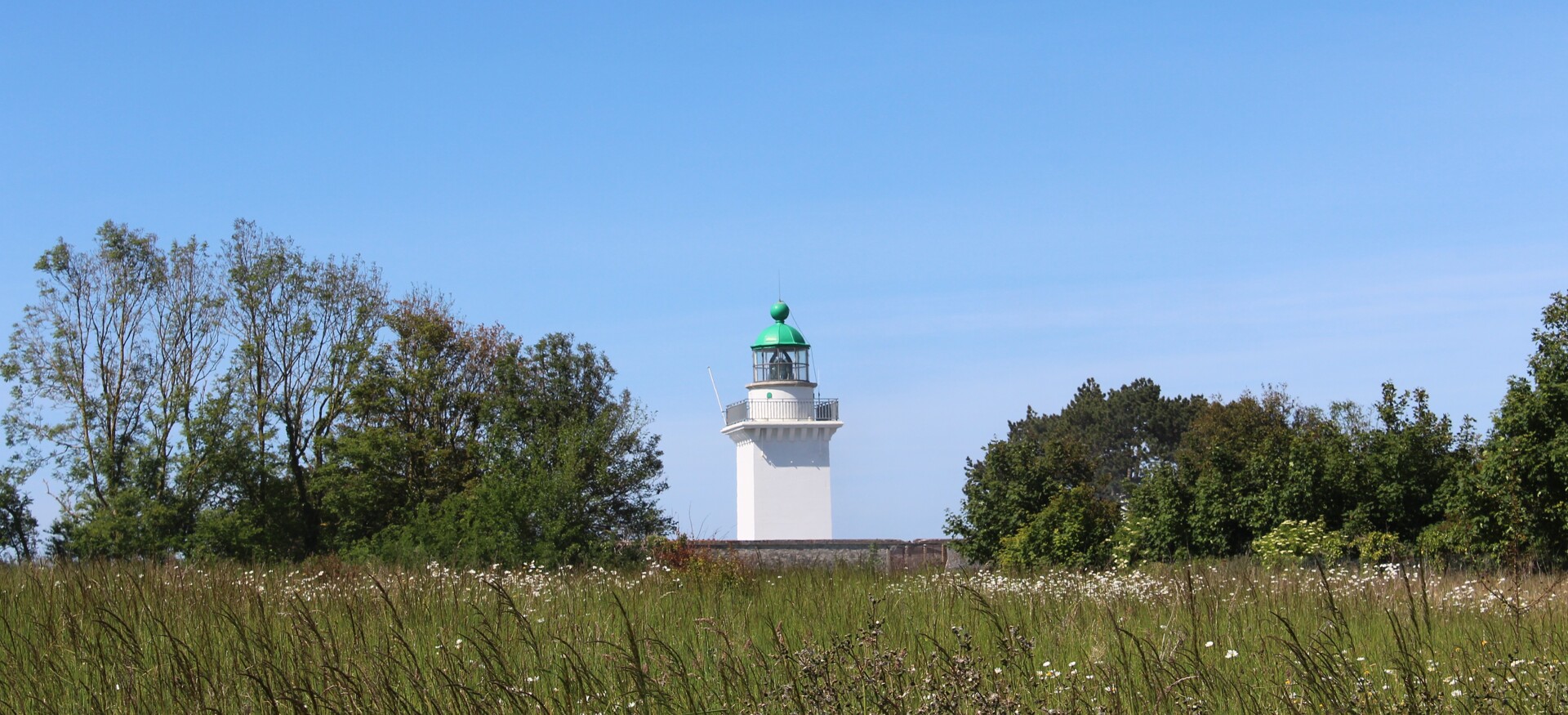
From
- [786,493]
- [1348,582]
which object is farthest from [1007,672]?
[786,493]

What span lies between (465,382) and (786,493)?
32.6 feet

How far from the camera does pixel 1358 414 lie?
46719 mm

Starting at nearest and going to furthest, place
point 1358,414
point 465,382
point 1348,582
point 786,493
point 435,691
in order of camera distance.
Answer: point 435,691 → point 1348,582 → point 465,382 → point 786,493 → point 1358,414

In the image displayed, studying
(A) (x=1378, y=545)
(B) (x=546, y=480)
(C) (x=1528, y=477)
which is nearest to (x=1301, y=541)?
(A) (x=1378, y=545)

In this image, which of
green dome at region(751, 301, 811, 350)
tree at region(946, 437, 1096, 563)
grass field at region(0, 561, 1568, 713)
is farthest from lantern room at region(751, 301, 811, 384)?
grass field at region(0, 561, 1568, 713)

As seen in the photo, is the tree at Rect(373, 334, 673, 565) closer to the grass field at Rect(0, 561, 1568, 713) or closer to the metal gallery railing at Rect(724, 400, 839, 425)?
the metal gallery railing at Rect(724, 400, 839, 425)

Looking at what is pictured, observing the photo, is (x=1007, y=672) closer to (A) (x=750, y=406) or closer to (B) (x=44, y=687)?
(B) (x=44, y=687)

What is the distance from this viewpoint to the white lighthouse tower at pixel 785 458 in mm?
40844

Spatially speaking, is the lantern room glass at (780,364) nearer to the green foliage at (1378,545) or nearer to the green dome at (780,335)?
the green dome at (780,335)

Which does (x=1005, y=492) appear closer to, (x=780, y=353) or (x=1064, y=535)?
(x=1064, y=535)

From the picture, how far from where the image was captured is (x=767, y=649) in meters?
6.37

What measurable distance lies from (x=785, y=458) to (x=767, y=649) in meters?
34.9

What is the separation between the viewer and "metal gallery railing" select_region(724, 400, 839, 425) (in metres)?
41.4

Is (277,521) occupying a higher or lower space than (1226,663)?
higher
